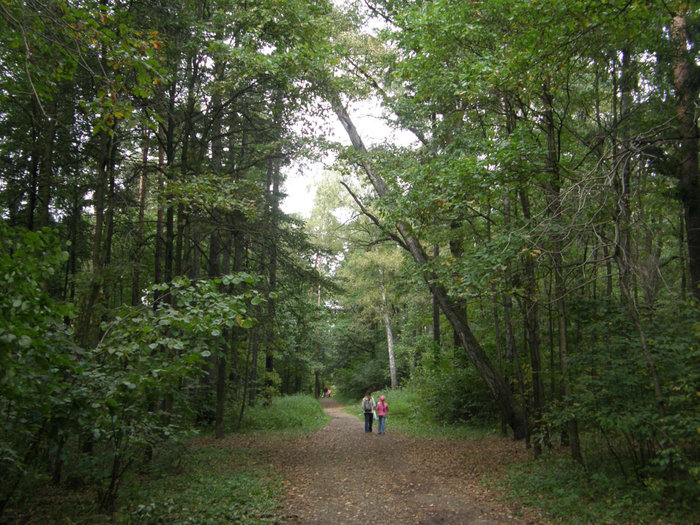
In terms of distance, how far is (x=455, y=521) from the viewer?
5.48m

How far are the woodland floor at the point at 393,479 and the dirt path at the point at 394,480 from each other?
0.04ft

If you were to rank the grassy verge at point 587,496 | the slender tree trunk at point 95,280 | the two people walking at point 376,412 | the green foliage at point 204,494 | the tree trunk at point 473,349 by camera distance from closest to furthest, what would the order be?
the grassy verge at point 587,496
the green foliage at point 204,494
the slender tree trunk at point 95,280
the tree trunk at point 473,349
the two people walking at point 376,412

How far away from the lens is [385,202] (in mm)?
9141

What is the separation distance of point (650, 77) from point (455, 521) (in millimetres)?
7662

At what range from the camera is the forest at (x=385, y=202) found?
13.6 ft

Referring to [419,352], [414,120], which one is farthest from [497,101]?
[419,352]

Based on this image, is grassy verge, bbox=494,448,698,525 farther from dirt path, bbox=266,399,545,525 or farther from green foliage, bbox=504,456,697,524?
dirt path, bbox=266,399,545,525

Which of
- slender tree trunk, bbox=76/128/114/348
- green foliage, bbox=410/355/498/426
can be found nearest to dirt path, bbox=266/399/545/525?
green foliage, bbox=410/355/498/426

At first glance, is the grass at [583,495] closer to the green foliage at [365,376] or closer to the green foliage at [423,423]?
the green foliage at [423,423]

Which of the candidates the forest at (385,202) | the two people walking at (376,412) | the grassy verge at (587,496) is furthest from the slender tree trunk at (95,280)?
the two people walking at (376,412)

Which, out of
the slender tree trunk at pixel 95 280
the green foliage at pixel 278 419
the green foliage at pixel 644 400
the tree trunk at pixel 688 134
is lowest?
the green foliage at pixel 278 419

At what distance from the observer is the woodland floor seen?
5754mm

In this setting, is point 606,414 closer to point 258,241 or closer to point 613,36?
point 613,36

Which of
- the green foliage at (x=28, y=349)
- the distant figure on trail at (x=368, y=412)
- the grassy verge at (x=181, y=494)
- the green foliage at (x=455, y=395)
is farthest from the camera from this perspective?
the distant figure on trail at (x=368, y=412)
